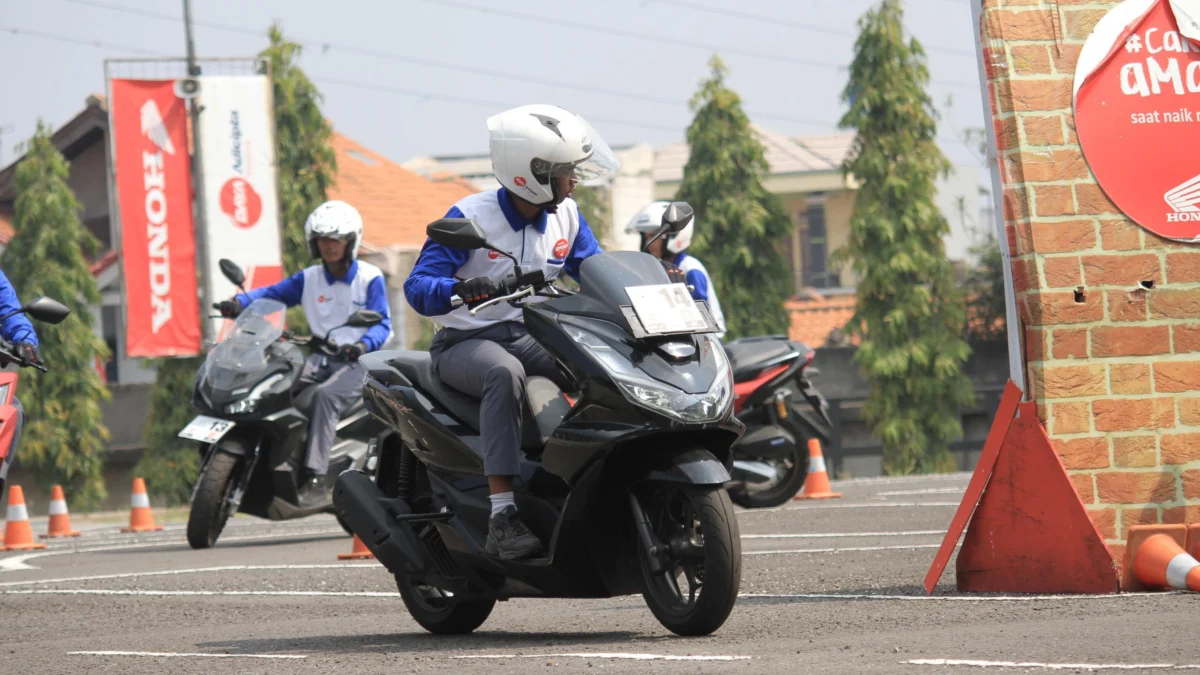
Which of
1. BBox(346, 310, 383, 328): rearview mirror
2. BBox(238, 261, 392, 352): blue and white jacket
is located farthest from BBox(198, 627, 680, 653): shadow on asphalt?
BBox(238, 261, 392, 352): blue and white jacket

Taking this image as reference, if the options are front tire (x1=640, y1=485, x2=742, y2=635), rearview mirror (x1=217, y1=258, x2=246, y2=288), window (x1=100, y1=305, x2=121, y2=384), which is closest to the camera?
front tire (x1=640, y1=485, x2=742, y2=635)

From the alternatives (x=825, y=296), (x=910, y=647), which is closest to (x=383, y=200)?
(x=825, y=296)

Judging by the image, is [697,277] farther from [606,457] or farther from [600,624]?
[606,457]

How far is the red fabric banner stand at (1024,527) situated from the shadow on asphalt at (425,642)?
Result: 1.55 metres

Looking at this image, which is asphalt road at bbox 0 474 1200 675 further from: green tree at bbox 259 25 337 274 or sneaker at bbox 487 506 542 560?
green tree at bbox 259 25 337 274

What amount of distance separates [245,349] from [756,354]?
11.6ft

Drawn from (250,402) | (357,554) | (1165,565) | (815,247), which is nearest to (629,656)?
(1165,565)

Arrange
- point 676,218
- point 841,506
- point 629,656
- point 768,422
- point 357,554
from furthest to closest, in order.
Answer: point 841,506, point 768,422, point 357,554, point 676,218, point 629,656

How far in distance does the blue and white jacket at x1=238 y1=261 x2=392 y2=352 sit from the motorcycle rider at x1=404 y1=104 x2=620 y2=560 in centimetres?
564

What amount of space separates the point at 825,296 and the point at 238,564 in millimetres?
44862

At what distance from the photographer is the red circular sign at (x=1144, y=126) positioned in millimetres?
7613

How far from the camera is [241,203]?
1022 inches

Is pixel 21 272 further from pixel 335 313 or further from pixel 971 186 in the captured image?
pixel 971 186

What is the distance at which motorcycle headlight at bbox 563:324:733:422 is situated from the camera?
5.97 meters
